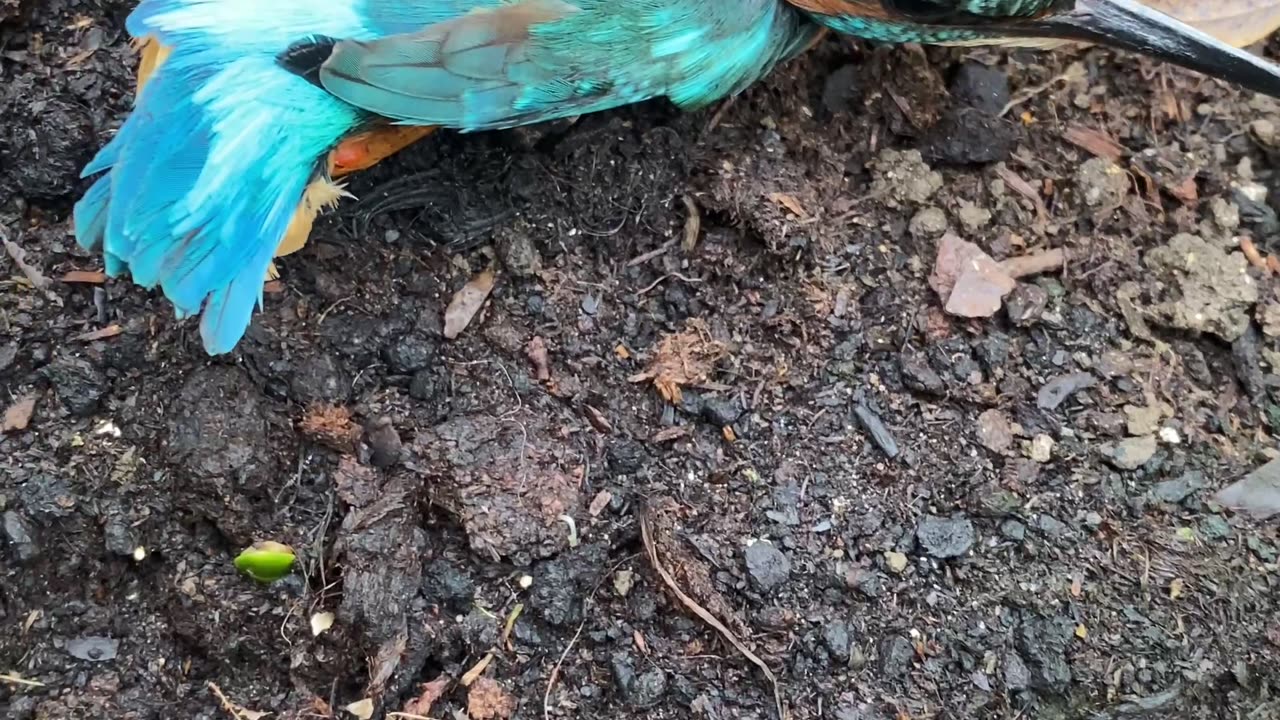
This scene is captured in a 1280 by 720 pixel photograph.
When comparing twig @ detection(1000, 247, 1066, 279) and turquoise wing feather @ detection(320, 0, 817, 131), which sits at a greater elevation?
turquoise wing feather @ detection(320, 0, 817, 131)

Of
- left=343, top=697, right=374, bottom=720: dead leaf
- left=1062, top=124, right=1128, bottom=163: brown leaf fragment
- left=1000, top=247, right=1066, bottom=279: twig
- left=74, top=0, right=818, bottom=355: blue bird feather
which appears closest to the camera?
left=74, top=0, right=818, bottom=355: blue bird feather

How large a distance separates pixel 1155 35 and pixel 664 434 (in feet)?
3.43

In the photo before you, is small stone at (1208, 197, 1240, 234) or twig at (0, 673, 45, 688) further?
small stone at (1208, 197, 1240, 234)

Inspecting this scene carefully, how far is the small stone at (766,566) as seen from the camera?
5.57 ft

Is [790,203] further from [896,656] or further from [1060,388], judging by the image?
[896,656]

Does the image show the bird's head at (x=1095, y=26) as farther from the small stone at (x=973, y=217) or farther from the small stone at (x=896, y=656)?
the small stone at (x=896, y=656)

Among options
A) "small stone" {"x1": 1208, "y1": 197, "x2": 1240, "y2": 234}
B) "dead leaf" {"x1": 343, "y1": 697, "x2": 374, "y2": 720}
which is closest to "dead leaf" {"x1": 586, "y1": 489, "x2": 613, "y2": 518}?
"dead leaf" {"x1": 343, "y1": 697, "x2": 374, "y2": 720}

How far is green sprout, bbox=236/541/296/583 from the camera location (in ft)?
5.41

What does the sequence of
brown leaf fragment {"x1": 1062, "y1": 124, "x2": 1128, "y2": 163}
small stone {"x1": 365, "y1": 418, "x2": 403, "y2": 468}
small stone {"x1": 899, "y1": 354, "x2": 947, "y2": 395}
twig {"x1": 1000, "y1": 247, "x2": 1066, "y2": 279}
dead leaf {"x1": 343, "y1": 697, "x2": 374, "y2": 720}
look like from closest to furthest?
dead leaf {"x1": 343, "y1": 697, "x2": 374, "y2": 720}
small stone {"x1": 365, "y1": 418, "x2": 403, "y2": 468}
small stone {"x1": 899, "y1": 354, "x2": 947, "y2": 395}
twig {"x1": 1000, "y1": 247, "x2": 1066, "y2": 279}
brown leaf fragment {"x1": 1062, "y1": 124, "x2": 1128, "y2": 163}

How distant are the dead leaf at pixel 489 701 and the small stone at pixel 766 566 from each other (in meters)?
0.43

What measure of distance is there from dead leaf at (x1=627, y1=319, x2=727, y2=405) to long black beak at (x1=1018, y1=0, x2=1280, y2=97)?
744 millimetres

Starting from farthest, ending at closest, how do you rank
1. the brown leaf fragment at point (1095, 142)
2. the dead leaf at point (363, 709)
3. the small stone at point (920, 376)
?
the brown leaf fragment at point (1095, 142) < the small stone at point (920, 376) < the dead leaf at point (363, 709)

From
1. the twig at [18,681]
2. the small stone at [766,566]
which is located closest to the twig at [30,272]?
the twig at [18,681]

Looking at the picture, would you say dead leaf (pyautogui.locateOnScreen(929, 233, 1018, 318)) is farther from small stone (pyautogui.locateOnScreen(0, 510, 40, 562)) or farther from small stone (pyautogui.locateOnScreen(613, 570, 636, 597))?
small stone (pyautogui.locateOnScreen(0, 510, 40, 562))
